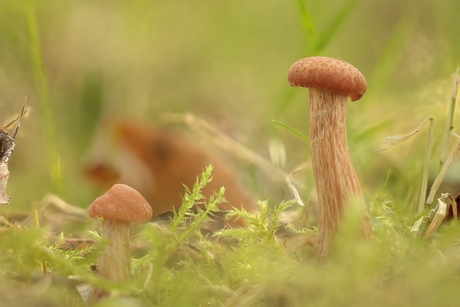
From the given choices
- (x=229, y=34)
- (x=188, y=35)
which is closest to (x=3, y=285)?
(x=229, y=34)

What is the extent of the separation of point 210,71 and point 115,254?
3.36 m

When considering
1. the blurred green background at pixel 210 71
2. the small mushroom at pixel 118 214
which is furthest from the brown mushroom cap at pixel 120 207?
the blurred green background at pixel 210 71

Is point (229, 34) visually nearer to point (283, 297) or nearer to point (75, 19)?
point (75, 19)

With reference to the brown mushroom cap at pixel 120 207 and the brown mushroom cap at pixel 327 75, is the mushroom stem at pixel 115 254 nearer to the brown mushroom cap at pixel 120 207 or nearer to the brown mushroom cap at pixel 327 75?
the brown mushroom cap at pixel 120 207

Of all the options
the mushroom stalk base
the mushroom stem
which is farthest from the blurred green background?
the mushroom stem

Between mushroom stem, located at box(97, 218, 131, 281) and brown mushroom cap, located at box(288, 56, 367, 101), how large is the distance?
640 millimetres

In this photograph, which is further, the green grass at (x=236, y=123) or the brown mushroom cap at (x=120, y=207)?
the brown mushroom cap at (x=120, y=207)

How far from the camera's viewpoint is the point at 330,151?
4.17 ft

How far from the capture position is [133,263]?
1.31 meters

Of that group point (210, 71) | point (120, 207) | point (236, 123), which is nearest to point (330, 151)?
point (120, 207)

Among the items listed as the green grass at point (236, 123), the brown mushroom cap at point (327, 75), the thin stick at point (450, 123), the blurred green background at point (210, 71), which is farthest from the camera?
the blurred green background at point (210, 71)

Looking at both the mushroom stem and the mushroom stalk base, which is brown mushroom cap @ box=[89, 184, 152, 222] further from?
the mushroom stalk base

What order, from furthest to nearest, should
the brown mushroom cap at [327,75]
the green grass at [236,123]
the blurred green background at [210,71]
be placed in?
the blurred green background at [210,71], the brown mushroom cap at [327,75], the green grass at [236,123]

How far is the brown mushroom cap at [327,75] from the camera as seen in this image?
1.14 metres
